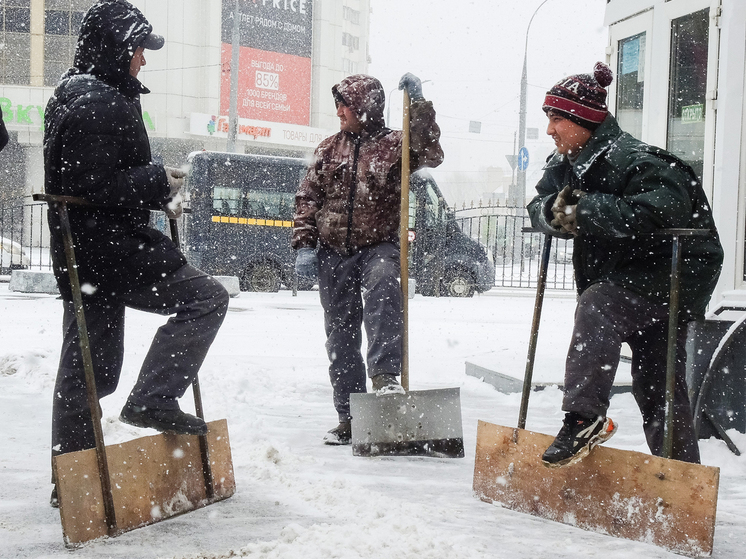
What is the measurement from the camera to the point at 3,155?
31500mm

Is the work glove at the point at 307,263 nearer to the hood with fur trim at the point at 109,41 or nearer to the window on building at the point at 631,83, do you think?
the hood with fur trim at the point at 109,41

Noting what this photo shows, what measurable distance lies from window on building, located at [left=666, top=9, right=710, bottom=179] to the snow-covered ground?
168 cm

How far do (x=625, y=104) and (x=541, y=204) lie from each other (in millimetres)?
3307

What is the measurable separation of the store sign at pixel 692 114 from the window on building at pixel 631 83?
0.52 m

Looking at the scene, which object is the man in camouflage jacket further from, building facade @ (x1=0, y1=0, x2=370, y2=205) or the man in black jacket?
building facade @ (x1=0, y1=0, x2=370, y2=205)

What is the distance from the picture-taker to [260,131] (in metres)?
34.0

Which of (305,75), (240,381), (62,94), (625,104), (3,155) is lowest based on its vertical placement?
(240,381)

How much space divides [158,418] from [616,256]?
1.76 m

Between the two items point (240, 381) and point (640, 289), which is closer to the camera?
point (640, 289)

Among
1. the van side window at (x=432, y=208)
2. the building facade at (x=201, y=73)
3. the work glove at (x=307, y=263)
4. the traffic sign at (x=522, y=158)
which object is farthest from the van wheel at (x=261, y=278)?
the building facade at (x=201, y=73)

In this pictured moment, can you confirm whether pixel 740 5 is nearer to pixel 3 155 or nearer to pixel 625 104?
pixel 625 104

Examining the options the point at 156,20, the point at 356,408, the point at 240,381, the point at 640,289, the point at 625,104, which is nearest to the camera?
the point at 640,289

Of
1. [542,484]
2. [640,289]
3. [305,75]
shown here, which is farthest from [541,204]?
[305,75]

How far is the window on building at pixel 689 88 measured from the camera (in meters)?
5.21
